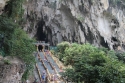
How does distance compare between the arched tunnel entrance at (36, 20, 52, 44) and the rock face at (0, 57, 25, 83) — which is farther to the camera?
the arched tunnel entrance at (36, 20, 52, 44)

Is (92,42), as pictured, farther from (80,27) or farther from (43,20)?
(43,20)

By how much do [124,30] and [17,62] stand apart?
27.1 metres

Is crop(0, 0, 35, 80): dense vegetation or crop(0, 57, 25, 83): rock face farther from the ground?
crop(0, 0, 35, 80): dense vegetation

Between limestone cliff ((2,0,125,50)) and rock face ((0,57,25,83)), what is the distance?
20945mm

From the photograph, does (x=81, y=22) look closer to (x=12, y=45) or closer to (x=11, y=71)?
(x=12, y=45)

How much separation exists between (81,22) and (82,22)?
0.50 feet

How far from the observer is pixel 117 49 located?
111 feet

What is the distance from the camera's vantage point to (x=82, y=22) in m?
32.1

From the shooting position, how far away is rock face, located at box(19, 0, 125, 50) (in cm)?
3250

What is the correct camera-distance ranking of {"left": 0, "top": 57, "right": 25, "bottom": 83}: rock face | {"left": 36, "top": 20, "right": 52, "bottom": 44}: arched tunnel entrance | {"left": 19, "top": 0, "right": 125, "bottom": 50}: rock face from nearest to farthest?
{"left": 0, "top": 57, "right": 25, "bottom": 83}: rock face, {"left": 19, "top": 0, "right": 125, "bottom": 50}: rock face, {"left": 36, "top": 20, "right": 52, "bottom": 44}: arched tunnel entrance

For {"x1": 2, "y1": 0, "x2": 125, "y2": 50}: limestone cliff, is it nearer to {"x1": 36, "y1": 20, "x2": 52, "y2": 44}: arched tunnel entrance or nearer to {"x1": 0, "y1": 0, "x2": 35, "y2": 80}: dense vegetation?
{"x1": 36, "y1": 20, "x2": 52, "y2": 44}: arched tunnel entrance

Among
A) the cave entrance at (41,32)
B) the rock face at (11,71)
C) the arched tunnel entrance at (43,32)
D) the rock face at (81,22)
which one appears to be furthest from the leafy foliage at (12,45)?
the cave entrance at (41,32)

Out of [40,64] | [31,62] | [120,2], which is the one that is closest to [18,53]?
[31,62]

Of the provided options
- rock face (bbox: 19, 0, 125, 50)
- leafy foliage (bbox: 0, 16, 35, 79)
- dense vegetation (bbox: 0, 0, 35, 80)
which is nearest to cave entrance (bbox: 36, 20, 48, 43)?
rock face (bbox: 19, 0, 125, 50)
